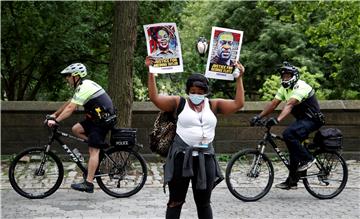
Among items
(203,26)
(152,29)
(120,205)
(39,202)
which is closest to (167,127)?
(152,29)

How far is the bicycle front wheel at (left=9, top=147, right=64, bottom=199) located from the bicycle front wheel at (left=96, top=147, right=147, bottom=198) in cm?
58

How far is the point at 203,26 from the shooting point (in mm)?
28516

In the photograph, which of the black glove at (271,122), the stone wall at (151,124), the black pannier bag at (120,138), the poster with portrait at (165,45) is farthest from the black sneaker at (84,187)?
the stone wall at (151,124)

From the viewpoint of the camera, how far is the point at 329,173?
8586mm

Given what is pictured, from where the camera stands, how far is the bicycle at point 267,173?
26.6ft

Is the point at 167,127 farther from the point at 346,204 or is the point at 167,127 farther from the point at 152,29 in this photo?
the point at 346,204

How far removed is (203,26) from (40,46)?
39.7 feet

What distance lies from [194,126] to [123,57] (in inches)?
195

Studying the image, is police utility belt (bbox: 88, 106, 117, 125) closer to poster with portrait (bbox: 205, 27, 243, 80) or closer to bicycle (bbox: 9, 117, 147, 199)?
bicycle (bbox: 9, 117, 147, 199)

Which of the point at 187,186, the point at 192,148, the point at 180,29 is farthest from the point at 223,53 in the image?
the point at 180,29

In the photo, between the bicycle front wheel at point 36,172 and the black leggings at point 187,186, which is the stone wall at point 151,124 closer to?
the bicycle front wheel at point 36,172

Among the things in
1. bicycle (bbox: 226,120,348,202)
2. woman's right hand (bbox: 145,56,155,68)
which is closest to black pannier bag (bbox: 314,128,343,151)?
bicycle (bbox: 226,120,348,202)

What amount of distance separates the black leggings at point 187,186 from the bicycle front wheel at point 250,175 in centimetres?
279

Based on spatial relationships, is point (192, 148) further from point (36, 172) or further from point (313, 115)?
point (36, 172)
